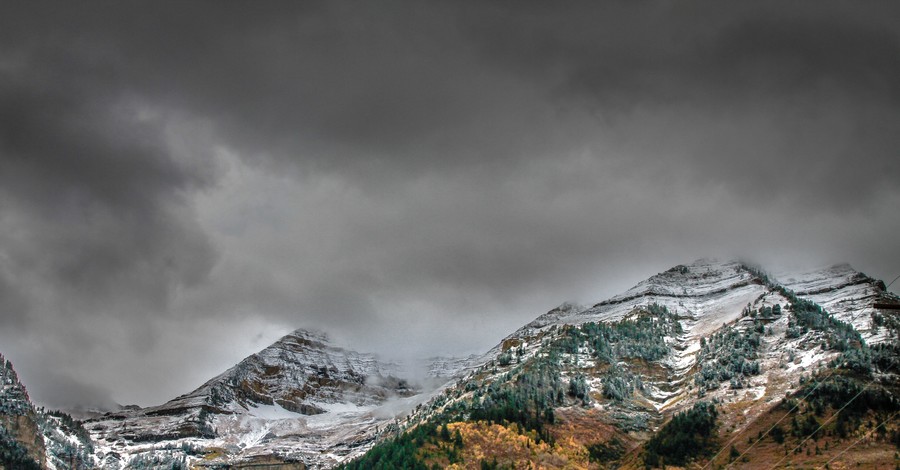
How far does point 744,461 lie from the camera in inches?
7116

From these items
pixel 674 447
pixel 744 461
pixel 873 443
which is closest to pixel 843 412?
pixel 873 443

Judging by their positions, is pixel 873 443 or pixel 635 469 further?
A: pixel 635 469

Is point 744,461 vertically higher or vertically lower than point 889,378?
lower

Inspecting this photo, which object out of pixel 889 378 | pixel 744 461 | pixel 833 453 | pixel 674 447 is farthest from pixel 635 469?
pixel 889 378

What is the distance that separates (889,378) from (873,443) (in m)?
35.2

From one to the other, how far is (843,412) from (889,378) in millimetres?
23294

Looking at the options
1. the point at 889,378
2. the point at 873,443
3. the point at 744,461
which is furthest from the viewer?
the point at 889,378

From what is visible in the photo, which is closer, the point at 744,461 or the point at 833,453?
the point at 833,453

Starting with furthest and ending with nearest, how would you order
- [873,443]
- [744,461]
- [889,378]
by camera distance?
[889,378] < [744,461] < [873,443]

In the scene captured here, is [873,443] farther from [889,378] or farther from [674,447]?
[674,447]

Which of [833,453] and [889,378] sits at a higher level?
[889,378]

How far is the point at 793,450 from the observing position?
6900 inches

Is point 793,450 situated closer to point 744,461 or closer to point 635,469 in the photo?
point 744,461

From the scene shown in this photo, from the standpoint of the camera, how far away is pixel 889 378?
644 ft
